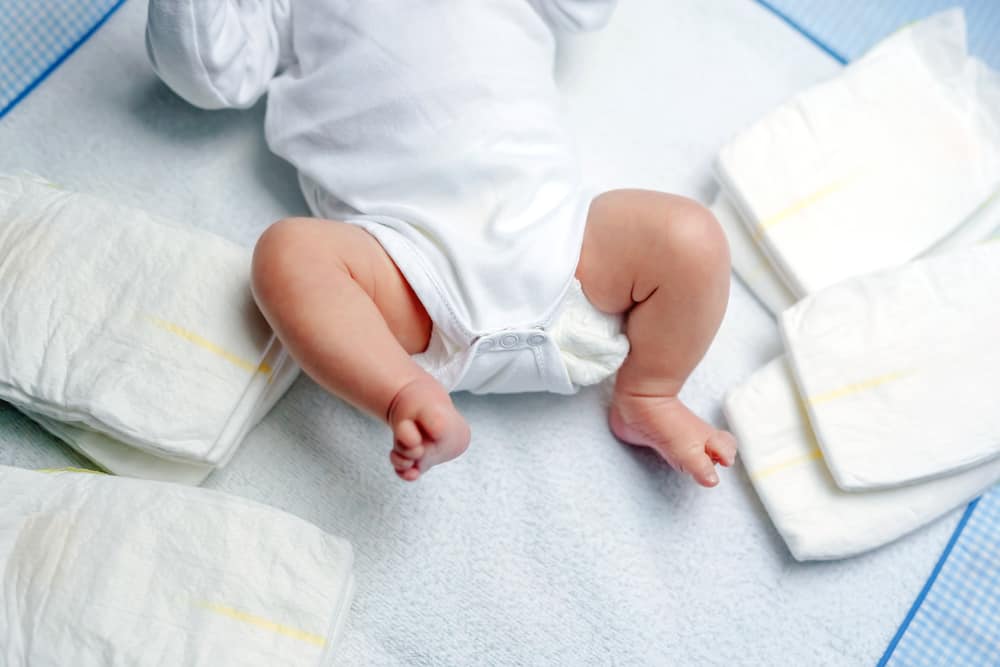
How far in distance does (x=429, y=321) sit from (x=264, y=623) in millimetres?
315

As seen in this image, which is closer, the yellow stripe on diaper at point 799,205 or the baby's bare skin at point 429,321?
the baby's bare skin at point 429,321

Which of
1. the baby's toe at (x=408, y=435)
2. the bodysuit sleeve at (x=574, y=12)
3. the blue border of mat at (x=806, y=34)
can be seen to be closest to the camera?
the baby's toe at (x=408, y=435)

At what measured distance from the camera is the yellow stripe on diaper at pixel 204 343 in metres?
0.89

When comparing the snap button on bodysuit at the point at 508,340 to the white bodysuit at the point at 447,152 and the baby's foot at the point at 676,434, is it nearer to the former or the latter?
the white bodysuit at the point at 447,152

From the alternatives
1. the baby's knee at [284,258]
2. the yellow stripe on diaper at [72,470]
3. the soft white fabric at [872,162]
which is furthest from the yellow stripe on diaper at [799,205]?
the yellow stripe on diaper at [72,470]

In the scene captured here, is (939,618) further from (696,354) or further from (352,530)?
(352,530)

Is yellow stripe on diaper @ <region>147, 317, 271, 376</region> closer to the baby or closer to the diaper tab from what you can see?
the baby

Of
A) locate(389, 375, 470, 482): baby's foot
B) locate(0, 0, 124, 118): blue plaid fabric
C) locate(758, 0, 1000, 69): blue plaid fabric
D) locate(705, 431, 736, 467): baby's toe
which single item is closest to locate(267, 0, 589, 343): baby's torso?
locate(389, 375, 470, 482): baby's foot

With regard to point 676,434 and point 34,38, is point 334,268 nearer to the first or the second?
point 676,434

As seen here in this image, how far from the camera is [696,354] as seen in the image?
919 millimetres

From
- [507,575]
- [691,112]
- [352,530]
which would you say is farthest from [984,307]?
[352,530]

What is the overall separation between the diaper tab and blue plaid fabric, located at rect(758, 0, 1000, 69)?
63 centimetres

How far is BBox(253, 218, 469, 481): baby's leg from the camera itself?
0.77 metres

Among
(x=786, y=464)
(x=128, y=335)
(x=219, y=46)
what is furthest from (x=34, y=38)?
(x=786, y=464)
